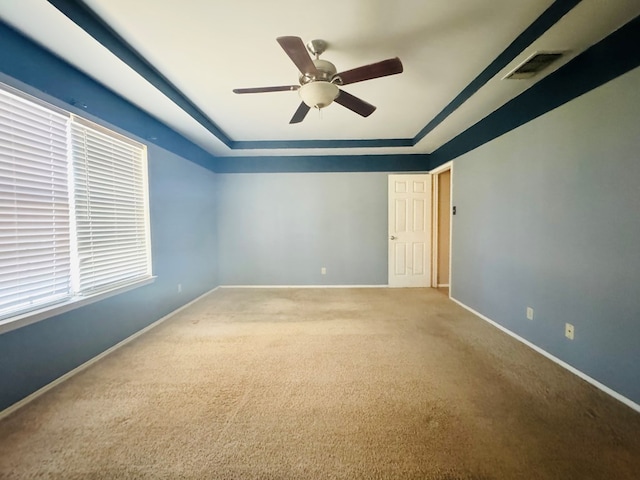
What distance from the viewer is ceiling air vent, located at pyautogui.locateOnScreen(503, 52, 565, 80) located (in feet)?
6.53

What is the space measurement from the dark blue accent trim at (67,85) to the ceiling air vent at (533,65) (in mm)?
3552

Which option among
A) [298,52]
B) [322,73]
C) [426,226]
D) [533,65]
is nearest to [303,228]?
[426,226]

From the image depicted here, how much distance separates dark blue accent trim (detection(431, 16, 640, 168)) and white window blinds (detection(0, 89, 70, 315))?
12.9 feet

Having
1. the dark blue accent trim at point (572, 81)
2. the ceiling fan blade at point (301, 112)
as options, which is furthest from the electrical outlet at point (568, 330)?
the ceiling fan blade at point (301, 112)

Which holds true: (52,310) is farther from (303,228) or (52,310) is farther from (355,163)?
(355,163)

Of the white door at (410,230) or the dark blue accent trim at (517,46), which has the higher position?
the dark blue accent trim at (517,46)

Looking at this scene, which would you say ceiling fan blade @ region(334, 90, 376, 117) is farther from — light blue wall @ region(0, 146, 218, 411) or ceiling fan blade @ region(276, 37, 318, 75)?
light blue wall @ region(0, 146, 218, 411)

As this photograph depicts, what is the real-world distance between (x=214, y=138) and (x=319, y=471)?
159 inches

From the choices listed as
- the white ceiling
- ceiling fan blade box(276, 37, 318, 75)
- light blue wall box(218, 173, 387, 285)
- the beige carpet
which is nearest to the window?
the white ceiling

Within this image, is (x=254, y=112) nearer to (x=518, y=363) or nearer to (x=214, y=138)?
(x=214, y=138)

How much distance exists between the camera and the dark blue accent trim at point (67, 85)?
1705 mm

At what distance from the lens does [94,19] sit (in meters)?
1.79

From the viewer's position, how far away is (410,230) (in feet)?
16.1

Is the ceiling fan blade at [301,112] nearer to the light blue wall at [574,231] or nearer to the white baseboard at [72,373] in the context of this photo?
the light blue wall at [574,231]
